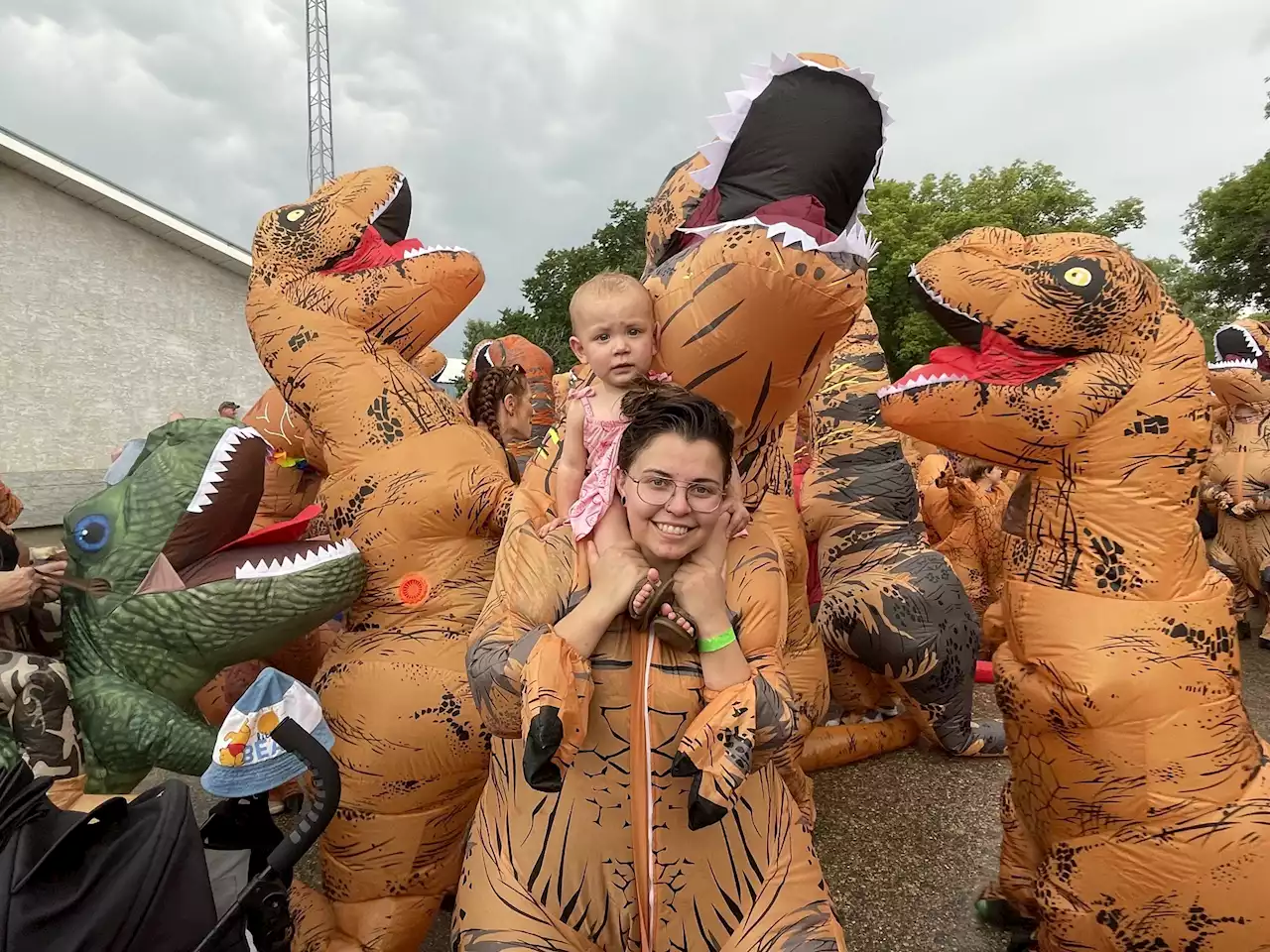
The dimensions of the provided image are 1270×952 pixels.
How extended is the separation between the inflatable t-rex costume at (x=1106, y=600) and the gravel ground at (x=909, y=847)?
1.88 feet

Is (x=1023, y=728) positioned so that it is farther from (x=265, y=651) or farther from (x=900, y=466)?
(x=265, y=651)

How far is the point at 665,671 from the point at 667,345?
0.64 meters

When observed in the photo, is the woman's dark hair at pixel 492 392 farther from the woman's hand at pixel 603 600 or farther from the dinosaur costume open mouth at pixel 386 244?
the woman's hand at pixel 603 600

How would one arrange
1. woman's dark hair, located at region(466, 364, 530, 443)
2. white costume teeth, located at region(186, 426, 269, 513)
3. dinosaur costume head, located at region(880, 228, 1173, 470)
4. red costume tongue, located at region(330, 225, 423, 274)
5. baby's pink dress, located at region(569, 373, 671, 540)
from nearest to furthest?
baby's pink dress, located at region(569, 373, 671, 540)
dinosaur costume head, located at region(880, 228, 1173, 470)
white costume teeth, located at region(186, 426, 269, 513)
red costume tongue, located at region(330, 225, 423, 274)
woman's dark hair, located at region(466, 364, 530, 443)

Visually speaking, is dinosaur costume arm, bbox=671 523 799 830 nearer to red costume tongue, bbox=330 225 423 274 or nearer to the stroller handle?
the stroller handle

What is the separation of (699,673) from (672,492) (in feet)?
1.15

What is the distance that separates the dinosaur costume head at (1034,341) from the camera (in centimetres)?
206

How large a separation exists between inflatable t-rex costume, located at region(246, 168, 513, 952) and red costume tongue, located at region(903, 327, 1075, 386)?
141 centimetres

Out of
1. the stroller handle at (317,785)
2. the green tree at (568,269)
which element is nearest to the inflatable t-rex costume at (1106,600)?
the stroller handle at (317,785)

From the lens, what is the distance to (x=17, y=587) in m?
2.09

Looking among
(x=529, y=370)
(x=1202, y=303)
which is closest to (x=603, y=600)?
(x=529, y=370)

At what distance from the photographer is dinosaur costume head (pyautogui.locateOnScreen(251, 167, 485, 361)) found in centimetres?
262

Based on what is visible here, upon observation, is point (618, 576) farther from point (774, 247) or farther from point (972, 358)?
point (972, 358)

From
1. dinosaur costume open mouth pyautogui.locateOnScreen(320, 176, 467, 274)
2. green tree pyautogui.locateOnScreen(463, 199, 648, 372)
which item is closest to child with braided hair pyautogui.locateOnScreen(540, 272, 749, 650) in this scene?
dinosaur costume open mouth pyautogui.locateOnScreen(320, 176, 467, 274)
